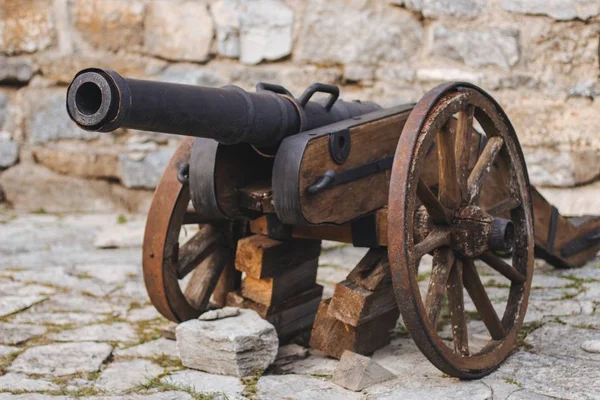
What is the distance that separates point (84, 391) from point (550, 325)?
1747 millimetres

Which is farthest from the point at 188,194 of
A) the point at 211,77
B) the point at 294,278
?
the point at 211,77

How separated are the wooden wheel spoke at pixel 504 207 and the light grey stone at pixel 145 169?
2.90 m

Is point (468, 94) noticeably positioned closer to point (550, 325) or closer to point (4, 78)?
point (550, 325)

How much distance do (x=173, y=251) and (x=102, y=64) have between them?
9.14 ft

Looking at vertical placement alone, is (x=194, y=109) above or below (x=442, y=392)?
above

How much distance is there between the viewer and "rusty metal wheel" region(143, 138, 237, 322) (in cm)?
300

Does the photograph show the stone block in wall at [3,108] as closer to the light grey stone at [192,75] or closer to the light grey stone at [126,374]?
the light grey stone at [192,75]

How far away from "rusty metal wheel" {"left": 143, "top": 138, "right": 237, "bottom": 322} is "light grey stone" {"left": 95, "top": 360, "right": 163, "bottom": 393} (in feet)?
0.87

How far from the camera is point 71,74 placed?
5527 mm

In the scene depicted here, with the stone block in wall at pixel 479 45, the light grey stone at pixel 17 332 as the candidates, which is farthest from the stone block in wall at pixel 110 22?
the light grey stone at pixel 17 332

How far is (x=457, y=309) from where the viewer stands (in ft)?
8.77

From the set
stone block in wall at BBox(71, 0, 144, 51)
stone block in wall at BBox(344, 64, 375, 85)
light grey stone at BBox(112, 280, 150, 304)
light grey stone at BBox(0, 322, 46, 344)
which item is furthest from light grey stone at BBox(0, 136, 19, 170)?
light grey stone at BBox(0, 322, 46, 344)

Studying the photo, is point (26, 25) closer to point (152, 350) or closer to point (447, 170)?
point (152, 350)

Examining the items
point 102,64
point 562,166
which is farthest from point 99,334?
point 562,166
